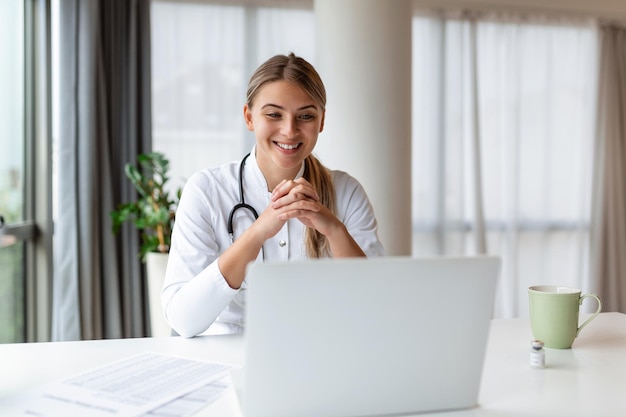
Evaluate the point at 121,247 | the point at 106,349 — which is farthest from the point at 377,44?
the point at 106,349

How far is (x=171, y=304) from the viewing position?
146 cm

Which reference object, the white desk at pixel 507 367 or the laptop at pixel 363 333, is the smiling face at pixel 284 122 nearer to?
the white desk at pixel 507 367

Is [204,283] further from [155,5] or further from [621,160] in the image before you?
[621,160]

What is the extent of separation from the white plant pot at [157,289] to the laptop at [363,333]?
2366mm

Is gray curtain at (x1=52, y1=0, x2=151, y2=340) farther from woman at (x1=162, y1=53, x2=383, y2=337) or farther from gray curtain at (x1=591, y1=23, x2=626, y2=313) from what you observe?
gray curtain at (x1=591, y1=23, x2=626, y2=313)

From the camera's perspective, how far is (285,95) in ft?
5.46

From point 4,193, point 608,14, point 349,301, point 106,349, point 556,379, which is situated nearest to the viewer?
point 349,301

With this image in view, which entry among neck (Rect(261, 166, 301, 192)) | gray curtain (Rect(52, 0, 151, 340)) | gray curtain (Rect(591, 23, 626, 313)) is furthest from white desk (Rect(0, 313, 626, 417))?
gray curtain (Rect(591, 23, 626, 313))

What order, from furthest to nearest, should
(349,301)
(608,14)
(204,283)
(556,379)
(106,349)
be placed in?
(608,14), (204,283), (106,349), (556,379), (349,301)

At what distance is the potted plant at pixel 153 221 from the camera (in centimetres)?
312

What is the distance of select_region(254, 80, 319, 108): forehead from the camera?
1663 mm

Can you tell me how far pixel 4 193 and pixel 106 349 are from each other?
2.07 meters

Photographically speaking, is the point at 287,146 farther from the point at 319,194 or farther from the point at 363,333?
the point at 363,333

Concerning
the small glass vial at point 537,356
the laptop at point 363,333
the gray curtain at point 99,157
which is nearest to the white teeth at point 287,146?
the small glass vial at point 537,356
